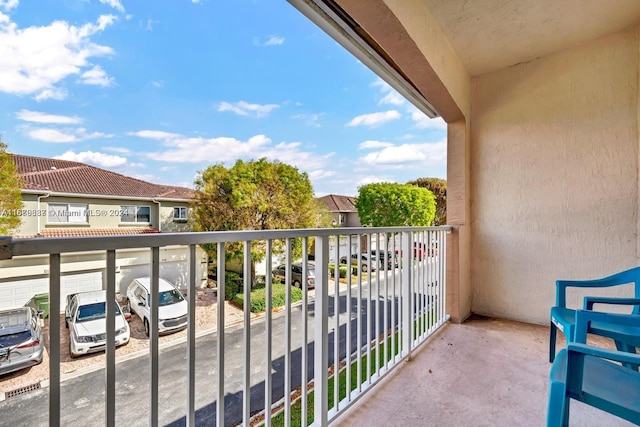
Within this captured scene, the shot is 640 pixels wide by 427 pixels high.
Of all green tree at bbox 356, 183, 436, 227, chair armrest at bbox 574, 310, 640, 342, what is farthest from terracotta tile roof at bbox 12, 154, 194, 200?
green tree at bbox 356, 183, 436, 227

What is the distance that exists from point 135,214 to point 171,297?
133 cm

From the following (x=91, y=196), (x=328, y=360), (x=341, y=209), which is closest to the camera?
(x=328, y=360)

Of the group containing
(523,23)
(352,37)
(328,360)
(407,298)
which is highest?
(523,23)

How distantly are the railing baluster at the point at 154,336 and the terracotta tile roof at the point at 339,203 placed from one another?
801 cm

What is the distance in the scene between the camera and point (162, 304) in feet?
2.99

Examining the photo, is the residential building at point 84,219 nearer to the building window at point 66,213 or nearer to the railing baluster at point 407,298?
the building window at point 66,213

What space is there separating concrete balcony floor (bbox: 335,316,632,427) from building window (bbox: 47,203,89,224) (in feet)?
5.56

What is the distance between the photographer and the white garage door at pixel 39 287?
0.63m

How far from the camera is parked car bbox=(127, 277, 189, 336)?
823mm

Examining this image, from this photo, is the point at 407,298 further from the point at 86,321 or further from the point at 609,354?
the point at 86,321

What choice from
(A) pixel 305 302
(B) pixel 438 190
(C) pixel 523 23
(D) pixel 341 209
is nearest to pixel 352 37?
(C) pixel 523 23

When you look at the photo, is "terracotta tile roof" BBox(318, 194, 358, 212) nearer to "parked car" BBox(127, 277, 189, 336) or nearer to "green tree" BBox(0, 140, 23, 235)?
"green tree" BBox(0, 140, 23, 235)

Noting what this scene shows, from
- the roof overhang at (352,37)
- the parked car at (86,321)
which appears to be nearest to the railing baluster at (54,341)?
the parked car at (86,321)

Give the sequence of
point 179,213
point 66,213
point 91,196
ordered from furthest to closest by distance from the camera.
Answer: point 179,213 → point 91,196 → point 66,213
